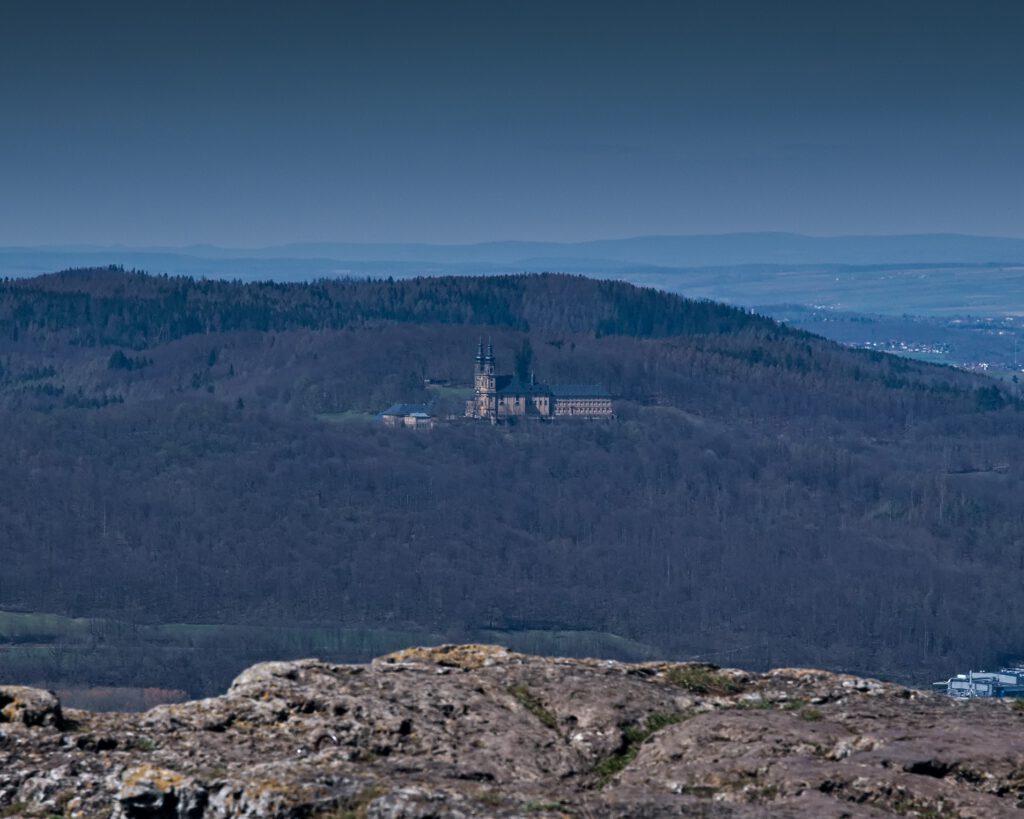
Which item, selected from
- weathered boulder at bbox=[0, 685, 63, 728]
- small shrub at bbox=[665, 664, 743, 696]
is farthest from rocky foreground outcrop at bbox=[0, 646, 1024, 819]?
small shrub at bbox=[665, 664, 743, 696]

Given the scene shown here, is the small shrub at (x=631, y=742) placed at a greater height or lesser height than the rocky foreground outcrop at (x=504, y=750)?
lesser

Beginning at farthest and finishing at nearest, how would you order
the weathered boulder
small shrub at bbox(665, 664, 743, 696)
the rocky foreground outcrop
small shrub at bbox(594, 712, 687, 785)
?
small shrub at bbox(665, 664, 743, 696), the weathered boulder, small shrub at bbox(594, 712, 687, 785), the rocky foreground outcrop

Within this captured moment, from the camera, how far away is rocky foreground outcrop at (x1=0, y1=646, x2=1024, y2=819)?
2025cm

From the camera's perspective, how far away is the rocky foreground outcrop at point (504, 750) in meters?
20.2

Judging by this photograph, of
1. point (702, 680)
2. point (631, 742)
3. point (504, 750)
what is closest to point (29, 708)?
point (504, 750)

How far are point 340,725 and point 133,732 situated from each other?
2.58m

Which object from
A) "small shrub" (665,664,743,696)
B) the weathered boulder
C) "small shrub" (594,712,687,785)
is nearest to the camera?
"small shrub" (594,712,687,785)

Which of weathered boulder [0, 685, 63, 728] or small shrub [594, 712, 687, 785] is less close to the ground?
weathered boulder [0, 685, 63, 728]

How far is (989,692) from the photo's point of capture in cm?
14688

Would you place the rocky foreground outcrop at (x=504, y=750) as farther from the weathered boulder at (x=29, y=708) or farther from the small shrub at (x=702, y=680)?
the small shrub at (x=702, y=680)

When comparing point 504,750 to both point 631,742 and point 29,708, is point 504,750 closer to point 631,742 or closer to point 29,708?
point 631,742

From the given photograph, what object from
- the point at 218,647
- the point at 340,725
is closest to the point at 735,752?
the point at 340,725

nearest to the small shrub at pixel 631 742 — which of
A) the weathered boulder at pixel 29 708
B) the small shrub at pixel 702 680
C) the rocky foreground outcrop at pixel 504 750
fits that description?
the rocky foreground outcrop at pixel 504 750

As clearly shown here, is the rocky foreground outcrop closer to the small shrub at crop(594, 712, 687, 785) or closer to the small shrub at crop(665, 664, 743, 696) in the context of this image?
the small shrub at crop(594, 712, 687, 785)
